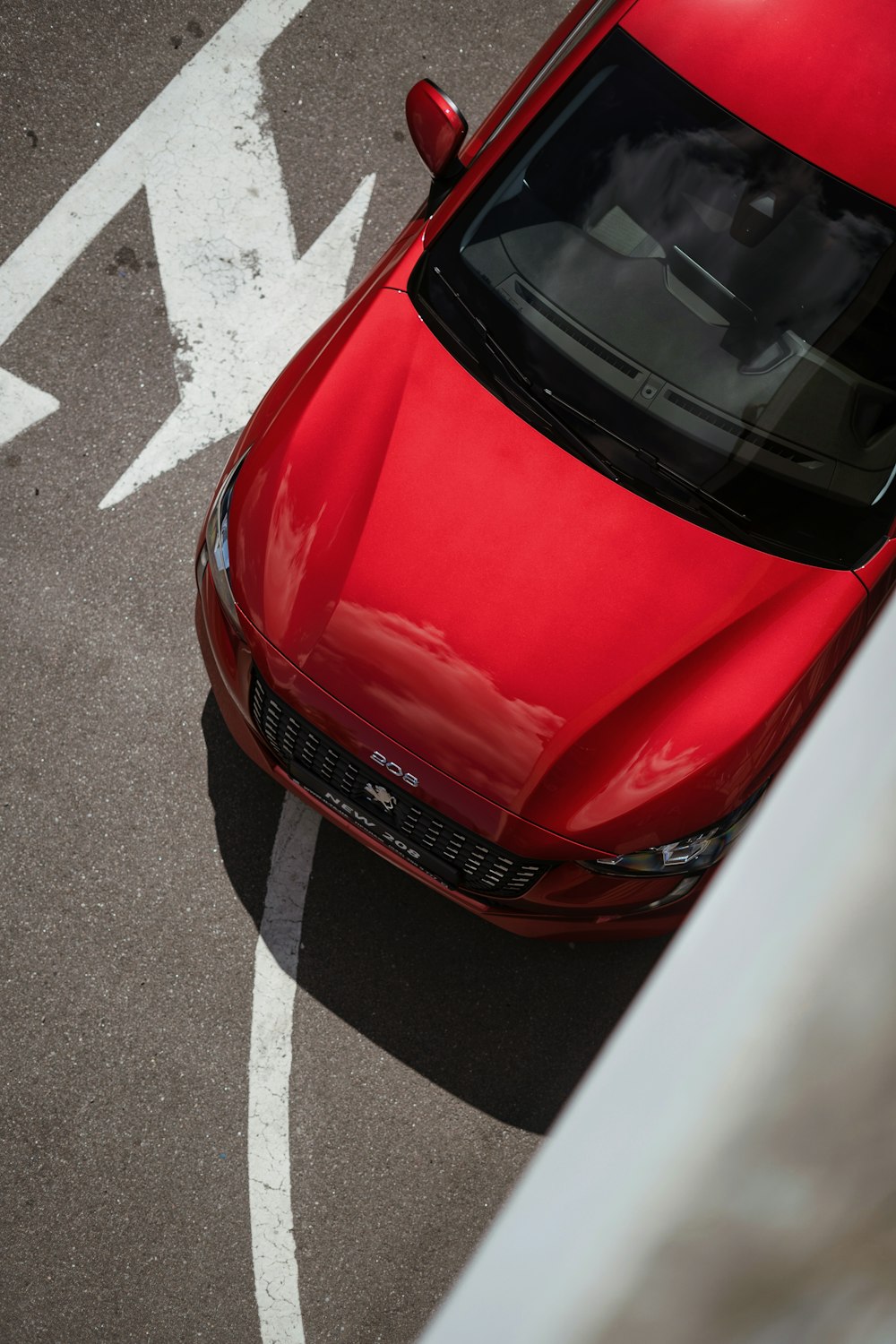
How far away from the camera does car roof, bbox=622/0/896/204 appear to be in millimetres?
2707

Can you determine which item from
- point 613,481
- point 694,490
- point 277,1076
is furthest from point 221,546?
point 277,1076

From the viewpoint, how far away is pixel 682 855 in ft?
8.93

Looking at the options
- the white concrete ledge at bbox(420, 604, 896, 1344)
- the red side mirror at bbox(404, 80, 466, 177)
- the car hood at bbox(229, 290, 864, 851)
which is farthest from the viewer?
the red side mirror at bbox(404, 80, 466, 177)

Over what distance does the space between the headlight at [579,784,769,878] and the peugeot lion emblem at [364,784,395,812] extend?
0.53 meters

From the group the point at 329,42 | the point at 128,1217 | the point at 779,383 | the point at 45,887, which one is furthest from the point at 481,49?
the point at 128,1217

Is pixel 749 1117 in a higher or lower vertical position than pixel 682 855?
higher

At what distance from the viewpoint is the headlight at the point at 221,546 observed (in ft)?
9.25

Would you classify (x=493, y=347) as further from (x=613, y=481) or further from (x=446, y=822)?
(x=446, y=822)

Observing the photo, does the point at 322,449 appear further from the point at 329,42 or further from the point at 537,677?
the point at 329,42

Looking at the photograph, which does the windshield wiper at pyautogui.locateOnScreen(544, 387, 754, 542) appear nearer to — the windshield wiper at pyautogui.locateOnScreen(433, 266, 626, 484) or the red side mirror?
the windshield wiper at pyautogui.locateOnScreen(433, 266, 626, 484)

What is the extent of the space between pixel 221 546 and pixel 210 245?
1665 mm

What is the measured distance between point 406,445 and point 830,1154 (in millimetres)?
2396

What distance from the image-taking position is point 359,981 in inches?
135

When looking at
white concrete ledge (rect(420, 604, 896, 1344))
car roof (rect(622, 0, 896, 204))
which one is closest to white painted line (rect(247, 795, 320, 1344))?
car roof (rect(622, 0, 896, 204))
